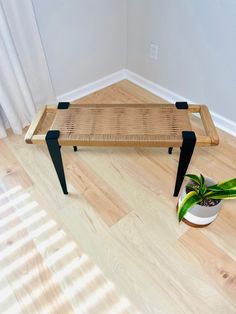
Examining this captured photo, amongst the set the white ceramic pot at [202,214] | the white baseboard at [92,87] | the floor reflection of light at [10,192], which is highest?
the white ceramic pot at [202,214]

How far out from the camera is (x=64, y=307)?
0.89 m

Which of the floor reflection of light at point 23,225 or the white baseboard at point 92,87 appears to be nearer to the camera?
the floor reflection of light at point 23,225

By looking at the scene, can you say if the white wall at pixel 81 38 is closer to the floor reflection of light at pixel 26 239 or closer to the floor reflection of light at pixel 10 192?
the floor reflection of light at pixel 10 192

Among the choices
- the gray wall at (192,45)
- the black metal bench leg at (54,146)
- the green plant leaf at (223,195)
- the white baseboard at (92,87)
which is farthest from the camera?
the white baseboard at (92,87)

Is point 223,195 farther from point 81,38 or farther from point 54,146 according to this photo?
point 81,38

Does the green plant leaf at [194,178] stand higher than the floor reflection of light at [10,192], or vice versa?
the green plant leaf at [194,178]

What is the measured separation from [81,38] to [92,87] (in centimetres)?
41

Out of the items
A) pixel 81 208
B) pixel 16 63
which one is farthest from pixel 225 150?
pixel 16 63

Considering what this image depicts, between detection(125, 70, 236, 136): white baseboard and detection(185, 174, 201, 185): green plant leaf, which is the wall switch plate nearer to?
detection(125, 70, 236, 136): white baseboard

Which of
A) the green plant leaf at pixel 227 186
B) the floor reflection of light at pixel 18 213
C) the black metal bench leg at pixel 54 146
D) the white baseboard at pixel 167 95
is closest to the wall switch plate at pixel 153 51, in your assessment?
the white baseboard at pixel 167 95

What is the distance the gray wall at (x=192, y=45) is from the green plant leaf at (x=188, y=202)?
88 cm

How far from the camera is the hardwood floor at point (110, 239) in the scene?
0.91m

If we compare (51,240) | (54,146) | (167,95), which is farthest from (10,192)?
(167,95)

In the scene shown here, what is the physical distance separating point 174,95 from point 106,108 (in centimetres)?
85
